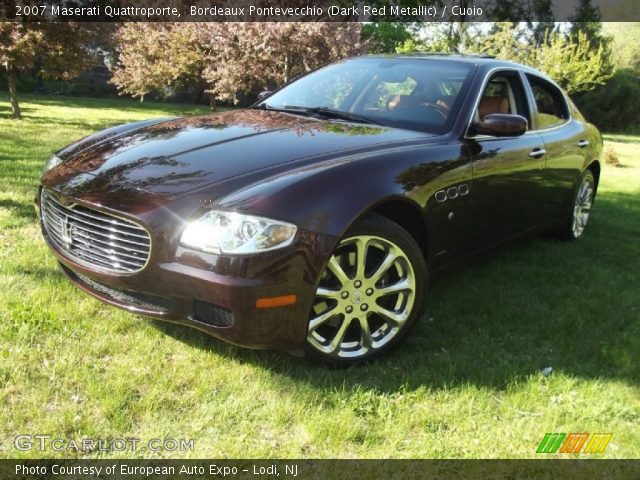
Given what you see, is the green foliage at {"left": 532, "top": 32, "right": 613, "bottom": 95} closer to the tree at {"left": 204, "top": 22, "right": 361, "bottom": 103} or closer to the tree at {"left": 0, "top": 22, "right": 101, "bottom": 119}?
the tree at {"left": 204, "top": 22, "right": 361, "bottom": 103}

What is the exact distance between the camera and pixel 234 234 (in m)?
2.30

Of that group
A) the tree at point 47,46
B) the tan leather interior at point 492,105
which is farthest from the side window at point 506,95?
the tree at point 47,46

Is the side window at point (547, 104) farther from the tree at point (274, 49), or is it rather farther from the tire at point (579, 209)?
the tree at point (274, 49)

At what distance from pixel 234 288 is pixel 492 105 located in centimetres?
256

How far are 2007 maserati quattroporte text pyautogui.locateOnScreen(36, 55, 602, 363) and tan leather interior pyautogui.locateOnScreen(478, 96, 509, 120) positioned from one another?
16 millimetres

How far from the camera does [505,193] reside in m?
3.66

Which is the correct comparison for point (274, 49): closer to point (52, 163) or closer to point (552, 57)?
point (52, 163)

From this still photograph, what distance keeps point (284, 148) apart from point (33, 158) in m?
5.56

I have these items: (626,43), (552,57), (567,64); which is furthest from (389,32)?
(626,43)

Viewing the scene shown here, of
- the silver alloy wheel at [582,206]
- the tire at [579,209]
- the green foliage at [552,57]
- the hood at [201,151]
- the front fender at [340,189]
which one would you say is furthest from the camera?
the green foliage at [552,57]

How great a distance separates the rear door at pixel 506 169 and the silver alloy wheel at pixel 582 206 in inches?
40.4

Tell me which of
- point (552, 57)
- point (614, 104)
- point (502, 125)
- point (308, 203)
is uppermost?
point (552, 57)

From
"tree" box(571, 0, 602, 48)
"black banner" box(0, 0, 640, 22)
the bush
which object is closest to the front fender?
"black banner" box(0, 0, 640, 22)

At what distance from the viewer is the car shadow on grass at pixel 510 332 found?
2744 millimetres
